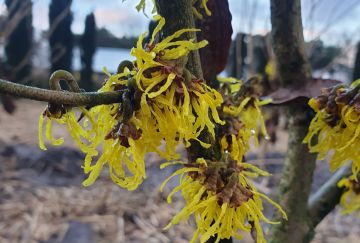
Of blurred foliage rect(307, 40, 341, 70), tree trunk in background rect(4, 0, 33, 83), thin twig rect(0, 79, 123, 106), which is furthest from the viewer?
blurred foliage rect(307, 40, 341, 70)

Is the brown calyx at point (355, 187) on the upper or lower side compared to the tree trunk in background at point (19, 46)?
lower

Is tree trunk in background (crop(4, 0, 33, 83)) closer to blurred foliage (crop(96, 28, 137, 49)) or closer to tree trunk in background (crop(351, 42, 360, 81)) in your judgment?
blurred foliage (crop(96, 28, 137, 49))

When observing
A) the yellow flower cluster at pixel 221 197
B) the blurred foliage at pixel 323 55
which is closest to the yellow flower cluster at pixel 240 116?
the yellow flower cluster at pixel 221 197

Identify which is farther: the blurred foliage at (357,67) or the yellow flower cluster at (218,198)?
the blurred foliage at (357,67)

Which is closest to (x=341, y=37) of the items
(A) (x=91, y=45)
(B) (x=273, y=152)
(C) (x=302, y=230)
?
(B) (x=273, y=152)

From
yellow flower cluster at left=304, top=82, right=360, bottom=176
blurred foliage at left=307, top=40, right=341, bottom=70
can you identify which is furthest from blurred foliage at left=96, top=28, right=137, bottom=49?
yellow flower cluster at left=304, top=82, right=360, bottom=176

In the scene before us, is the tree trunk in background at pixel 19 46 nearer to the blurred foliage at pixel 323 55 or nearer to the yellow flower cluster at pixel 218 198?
the blurred foliage at pixel 323 55
